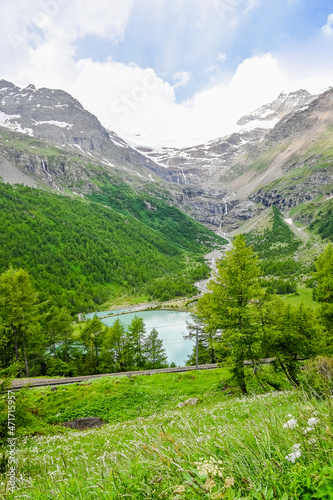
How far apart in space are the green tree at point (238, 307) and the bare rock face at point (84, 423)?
34.9ft

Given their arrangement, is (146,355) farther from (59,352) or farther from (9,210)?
(9,210)

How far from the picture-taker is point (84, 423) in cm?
1814

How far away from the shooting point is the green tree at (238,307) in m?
16.9

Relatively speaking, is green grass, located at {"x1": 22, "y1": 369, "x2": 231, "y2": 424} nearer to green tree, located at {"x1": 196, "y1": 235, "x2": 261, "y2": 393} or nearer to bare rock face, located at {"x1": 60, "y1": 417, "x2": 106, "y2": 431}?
bare rock face, located at {"x1": 60, "y1": 417, "x2": 106, "y2": 431}

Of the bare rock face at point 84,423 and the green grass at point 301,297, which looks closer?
the bare rock face at point 84,423

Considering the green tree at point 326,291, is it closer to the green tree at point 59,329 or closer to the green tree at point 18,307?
the green tree at point 18,307

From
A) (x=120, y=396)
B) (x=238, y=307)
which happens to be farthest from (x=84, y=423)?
(x=238, y=307)

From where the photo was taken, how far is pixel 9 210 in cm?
13938

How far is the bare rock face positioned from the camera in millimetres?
17703

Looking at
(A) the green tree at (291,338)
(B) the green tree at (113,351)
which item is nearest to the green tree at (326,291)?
(A) the green tree at (291,338)

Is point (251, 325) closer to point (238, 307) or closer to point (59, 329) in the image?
point (238, 307)

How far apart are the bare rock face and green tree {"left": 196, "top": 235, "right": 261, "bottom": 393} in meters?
10.6

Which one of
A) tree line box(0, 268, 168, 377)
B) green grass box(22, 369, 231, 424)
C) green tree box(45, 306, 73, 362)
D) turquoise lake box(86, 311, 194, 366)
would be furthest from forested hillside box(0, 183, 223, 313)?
green grass box(22, 369, 231, 424)

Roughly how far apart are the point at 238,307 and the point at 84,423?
14.1 m
